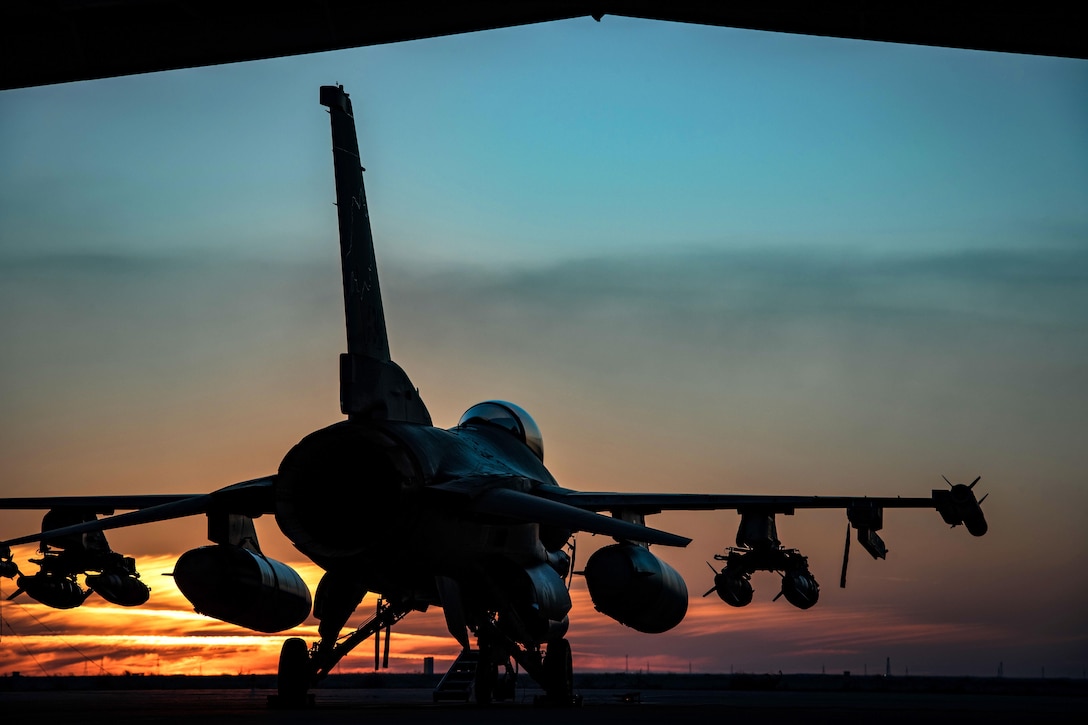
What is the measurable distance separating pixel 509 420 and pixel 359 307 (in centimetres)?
600

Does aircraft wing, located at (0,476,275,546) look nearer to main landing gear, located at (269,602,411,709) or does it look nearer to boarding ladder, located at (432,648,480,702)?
main landing gear, located at (269,602,411,709)

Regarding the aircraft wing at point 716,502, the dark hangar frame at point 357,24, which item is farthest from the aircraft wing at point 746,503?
the dark hangar frame at point 357,24

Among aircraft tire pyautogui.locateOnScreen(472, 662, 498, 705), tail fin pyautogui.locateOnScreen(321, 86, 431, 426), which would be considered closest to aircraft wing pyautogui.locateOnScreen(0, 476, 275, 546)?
tail fin pyautogui.locateOnScreen(321, 86, 431, 426)

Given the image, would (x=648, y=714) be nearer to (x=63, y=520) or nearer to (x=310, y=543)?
(x=310, y=543)

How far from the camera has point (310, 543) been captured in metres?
15.9

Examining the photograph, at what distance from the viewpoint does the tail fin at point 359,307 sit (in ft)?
55.4

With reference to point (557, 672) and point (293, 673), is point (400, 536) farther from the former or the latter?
point (557, 672)

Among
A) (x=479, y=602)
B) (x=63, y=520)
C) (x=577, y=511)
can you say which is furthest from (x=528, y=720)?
(x=63, y=520)

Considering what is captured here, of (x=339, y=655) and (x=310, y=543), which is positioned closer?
(x=310, y=543)

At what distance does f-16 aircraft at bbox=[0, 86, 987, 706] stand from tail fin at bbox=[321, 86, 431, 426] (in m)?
0.02

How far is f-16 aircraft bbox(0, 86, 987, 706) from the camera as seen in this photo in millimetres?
15898

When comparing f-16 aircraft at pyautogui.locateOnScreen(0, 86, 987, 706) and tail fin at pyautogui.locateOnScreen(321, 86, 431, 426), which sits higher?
tail fin at pyautogui.locateOnScreen(321, 86, 431, 426)

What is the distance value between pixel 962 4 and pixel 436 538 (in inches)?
374

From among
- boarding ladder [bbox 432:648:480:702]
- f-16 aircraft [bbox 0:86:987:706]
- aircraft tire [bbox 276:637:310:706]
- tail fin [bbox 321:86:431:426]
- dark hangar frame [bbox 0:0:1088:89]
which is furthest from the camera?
boarding ladder [bbox 432:648:480:702]
